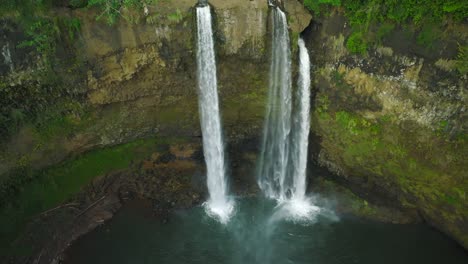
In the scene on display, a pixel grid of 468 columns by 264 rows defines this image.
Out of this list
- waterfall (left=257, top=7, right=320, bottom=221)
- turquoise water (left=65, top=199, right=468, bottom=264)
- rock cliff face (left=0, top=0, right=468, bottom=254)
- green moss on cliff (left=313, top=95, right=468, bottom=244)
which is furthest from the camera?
waterfall (left=257, top=7, right=320, bottom=221)

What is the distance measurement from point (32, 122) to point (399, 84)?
1133 centimetres

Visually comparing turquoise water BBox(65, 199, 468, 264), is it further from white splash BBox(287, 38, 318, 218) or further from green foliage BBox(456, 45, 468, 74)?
green foliage BBox(456, 45, 468, 74)

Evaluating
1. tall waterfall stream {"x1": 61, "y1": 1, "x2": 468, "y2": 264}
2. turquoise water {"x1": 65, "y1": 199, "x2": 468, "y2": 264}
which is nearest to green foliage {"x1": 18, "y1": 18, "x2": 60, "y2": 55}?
tall waterfall stream {"x1": 61, "y1": 1, "x2": 468, "y2": 264}

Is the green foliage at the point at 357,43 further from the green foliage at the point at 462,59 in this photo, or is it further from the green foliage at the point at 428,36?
the green foliage at the point at 462,59

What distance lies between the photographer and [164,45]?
1184 centimetres

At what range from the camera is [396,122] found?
11.5 meters

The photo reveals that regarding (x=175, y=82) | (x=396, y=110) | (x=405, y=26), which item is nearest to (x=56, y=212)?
(x=175, y=82)

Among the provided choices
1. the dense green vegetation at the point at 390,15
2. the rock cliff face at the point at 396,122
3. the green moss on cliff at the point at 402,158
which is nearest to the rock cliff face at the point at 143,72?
the dense green vegetation at the point at 390,15

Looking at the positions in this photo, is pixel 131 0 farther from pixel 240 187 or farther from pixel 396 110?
pixel 396 110

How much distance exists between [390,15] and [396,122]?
3.22 m

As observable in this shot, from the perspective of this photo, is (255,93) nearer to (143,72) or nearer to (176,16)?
(176,16)

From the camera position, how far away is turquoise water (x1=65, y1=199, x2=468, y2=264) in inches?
460

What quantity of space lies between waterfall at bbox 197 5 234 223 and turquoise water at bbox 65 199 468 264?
79 centimetres

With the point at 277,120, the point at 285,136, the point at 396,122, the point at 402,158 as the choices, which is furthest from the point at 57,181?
the point at 402,158
